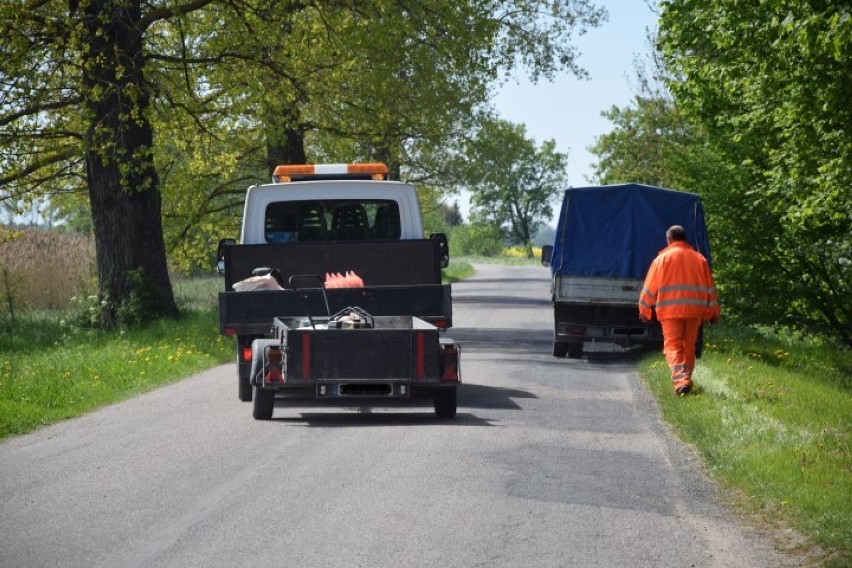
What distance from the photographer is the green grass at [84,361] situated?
45.5 ft

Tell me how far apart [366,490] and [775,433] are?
411cm

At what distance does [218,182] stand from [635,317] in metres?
16.9

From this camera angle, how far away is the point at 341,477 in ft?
30.0

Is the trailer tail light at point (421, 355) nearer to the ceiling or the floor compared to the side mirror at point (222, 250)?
nearer to the floor

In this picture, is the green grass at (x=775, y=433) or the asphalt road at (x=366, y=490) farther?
the green grass at (x=775, y=433)

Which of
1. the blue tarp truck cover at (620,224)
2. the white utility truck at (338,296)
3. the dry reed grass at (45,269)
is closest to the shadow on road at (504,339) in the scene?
the blue tarp truck cover at (620,224)

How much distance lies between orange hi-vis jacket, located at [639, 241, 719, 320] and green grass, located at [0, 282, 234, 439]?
6.01 m

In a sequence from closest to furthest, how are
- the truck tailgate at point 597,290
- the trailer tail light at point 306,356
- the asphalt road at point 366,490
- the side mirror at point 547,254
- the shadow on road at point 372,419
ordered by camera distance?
1. the asphalt road at point 366,490
2. the trailer tail light at point 306,356
3. the shadow on road at point 372,419
4. the truck tailgate at point 597,290
5. the side mirror at point 547,254

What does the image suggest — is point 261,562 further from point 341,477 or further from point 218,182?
point 218,182

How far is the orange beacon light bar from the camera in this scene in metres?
17.6

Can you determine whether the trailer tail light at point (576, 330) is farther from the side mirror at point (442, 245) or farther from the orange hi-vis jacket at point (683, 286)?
the orange hi-vis jacket at point (683, 286)

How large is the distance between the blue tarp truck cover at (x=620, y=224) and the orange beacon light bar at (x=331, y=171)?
14.4ft

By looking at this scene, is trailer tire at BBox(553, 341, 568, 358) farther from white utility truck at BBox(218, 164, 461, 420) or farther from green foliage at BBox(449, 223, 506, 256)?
green foliage at BBox(449, 223, 506, 256)

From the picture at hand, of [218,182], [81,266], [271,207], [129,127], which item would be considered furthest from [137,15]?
[218,182]
